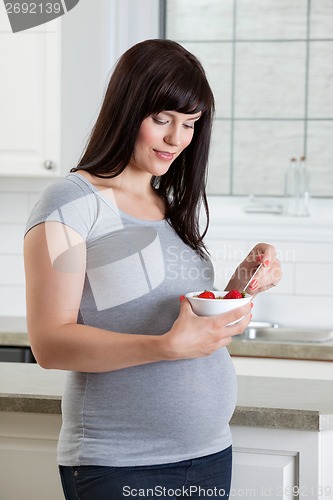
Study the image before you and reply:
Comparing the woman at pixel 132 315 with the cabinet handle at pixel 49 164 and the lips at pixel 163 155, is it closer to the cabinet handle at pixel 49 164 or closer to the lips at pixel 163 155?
the lips at pixel 163 155

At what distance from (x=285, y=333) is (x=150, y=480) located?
2.10 meters

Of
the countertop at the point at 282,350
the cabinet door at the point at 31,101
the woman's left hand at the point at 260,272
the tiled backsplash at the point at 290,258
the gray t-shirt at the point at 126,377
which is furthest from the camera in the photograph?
the tiled backsplash at the point at 290,258

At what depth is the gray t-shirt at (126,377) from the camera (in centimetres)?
142

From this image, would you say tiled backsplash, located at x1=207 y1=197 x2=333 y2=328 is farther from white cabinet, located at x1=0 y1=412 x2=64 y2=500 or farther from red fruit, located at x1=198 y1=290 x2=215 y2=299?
red fruit, located at x1=198 y1=290 x2=215 y2=299

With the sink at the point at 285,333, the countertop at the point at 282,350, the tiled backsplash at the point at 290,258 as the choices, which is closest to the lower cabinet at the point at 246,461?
the countertop at the point at 282,350

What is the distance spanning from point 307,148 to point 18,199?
130 centimetres

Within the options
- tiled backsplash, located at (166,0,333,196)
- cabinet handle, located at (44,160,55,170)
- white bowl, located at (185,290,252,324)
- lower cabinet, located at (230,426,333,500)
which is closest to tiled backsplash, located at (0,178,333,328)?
tiled backsplash, located at (166,0,333,196)

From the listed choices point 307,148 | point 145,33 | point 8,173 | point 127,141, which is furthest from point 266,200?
point 127,141

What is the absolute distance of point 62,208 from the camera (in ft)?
4.57

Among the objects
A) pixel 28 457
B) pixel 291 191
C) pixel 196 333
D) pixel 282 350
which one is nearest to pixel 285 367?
pixel 282 350

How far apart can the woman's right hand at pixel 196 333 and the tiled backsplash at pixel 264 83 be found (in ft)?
8.11

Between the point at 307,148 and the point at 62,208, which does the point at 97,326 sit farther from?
the point at 307,148

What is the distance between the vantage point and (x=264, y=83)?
12.4 feet

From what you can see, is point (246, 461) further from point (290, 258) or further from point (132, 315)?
point (290, 258)
